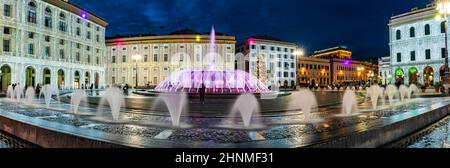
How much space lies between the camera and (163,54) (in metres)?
69.7

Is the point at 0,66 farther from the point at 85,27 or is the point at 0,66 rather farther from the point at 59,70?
the point at 85,27

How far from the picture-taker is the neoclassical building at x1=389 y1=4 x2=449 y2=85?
43625mm

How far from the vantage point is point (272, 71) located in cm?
7769

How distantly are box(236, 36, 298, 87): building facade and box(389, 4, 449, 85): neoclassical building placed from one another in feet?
88.5

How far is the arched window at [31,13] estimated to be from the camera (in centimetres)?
3976

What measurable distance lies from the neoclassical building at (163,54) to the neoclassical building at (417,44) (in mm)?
35074

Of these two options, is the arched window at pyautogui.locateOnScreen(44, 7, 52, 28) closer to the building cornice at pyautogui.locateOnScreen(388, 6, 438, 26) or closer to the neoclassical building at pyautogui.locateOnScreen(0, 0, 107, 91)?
the neoclassical building at pyautogui.locateOnScreen(0, 0, 107, 91)

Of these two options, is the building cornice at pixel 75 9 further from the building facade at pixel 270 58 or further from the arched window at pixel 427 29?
the arched window at pixel 427 29

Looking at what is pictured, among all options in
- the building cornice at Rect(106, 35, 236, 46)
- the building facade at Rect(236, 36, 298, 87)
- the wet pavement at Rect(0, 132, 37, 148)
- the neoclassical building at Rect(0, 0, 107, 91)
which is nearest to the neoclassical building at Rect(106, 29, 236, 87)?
the building cornice at Rect(106, 35, 236, 46)
